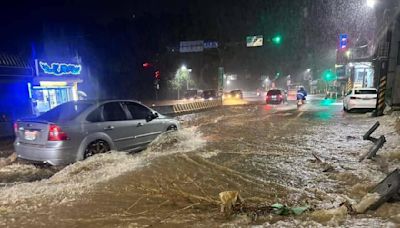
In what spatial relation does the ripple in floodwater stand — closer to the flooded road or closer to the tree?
the flooded road

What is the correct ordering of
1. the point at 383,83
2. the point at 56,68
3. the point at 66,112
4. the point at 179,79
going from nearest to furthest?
the point at 66,112
the point at 383,83
the point at 56,68
the point at 179,79

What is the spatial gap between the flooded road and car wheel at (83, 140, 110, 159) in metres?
0.18

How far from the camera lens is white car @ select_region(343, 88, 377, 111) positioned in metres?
19.2

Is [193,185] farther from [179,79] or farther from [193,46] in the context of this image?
[179,79]

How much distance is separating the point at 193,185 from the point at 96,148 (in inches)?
108

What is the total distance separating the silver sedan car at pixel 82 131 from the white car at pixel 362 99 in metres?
15.2

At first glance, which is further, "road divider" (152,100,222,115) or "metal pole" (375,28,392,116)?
"road divider" (152,100,222,115)

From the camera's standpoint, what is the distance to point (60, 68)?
18.4 m

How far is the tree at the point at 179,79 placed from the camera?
5328 centimetres

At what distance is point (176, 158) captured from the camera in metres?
7.95

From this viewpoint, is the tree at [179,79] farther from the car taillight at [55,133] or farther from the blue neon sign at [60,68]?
the car taillight at [55,133]

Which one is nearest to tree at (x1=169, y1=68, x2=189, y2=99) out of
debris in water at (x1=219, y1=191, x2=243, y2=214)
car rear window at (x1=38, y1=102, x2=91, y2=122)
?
car rear window at (x1=38, y1=102, x2=91, y2=122)

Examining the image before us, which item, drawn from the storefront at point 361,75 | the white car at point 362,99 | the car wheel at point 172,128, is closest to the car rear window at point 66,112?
the car wheel at point 172,128

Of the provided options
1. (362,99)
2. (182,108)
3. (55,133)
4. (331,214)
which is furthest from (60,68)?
(362,99)
